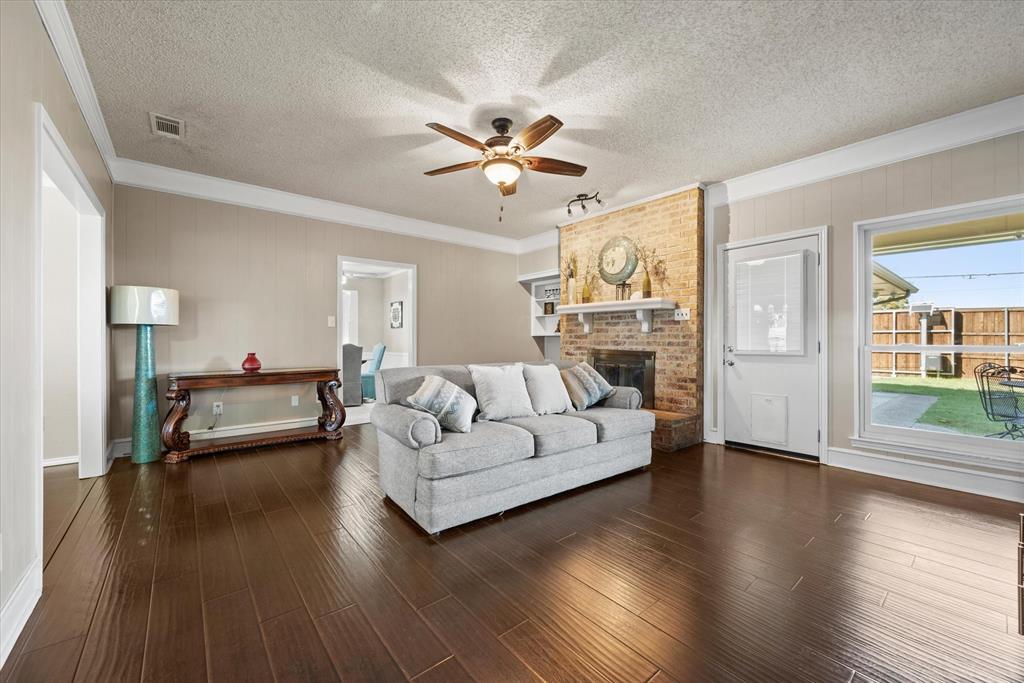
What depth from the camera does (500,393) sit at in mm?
3053

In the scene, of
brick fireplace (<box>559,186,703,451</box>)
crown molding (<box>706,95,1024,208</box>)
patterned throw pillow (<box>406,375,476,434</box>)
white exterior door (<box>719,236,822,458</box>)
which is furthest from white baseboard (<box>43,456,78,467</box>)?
crown molding (<box>706,95,1024,208</box>)

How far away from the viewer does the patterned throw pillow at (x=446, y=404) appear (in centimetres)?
260

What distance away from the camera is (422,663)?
138cm

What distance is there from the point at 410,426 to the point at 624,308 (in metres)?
3.16

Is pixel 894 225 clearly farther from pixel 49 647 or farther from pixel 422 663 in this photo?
pixel 49 647

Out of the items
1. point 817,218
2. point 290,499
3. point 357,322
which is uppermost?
point 817,218

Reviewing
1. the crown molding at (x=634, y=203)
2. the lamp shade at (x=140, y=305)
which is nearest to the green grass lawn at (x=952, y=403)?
the crown molding at (x=634, y=203)

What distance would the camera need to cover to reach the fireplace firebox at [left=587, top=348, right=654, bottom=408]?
15.6 feet

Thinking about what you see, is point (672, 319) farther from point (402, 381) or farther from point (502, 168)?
point (402, 381)

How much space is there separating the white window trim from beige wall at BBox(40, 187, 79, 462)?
6.44m

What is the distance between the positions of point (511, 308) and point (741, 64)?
4.51 m

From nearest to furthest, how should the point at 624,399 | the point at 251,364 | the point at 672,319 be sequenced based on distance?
the point at 624,399 → the point at 251,364 → the point at 672,319

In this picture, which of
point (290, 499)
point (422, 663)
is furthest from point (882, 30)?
point (290, 499)

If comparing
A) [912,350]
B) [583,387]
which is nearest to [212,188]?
[583,387]
